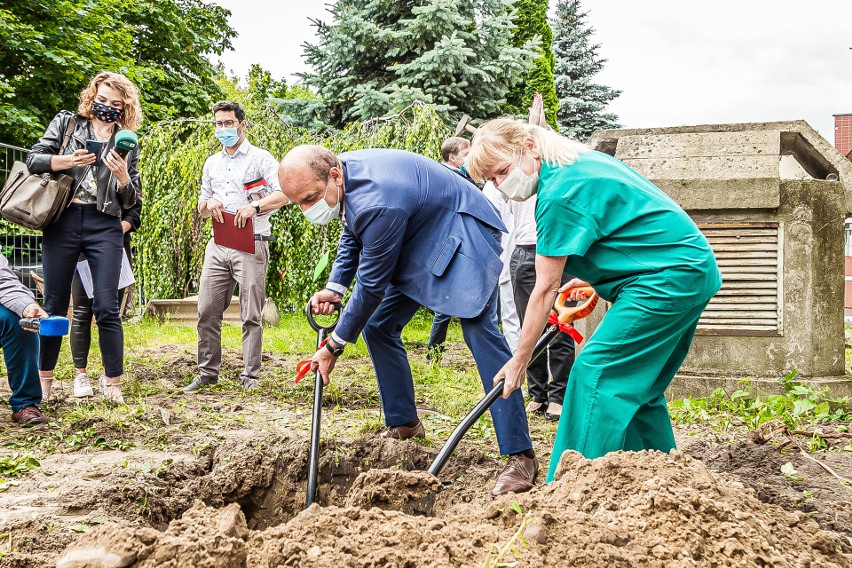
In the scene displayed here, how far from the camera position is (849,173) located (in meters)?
5.69

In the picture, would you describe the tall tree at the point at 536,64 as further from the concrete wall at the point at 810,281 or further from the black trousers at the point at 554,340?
the black trousers at the point at 554,340

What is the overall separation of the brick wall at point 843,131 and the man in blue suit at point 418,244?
40.9 metres

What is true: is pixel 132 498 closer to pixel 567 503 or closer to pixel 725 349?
pixel 567 503

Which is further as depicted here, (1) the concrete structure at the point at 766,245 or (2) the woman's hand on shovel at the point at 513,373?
(1) the concrete structure at the point at 766,245

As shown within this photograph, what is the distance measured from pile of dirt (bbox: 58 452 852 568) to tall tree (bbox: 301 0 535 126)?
10565 millimetres

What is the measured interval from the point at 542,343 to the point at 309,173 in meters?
1.36

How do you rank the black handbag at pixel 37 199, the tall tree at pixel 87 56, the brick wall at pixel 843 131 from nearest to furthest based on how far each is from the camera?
the black handbag at pixel 37 199
the tall tree at pixel 87 56
the brick wall at pixel 843 131

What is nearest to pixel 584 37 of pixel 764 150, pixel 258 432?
pixel 764 150

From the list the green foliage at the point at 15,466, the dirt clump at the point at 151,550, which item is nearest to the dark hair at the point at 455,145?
the green foliage at the point at 15,466

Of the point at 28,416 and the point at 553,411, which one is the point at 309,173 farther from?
the point at 553,411

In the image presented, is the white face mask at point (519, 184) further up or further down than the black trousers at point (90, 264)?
further up

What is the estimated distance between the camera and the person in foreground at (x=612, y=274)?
2.88m

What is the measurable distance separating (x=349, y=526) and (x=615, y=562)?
2.50ft

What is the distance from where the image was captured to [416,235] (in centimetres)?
384
